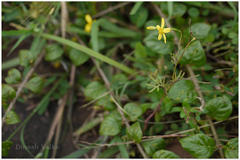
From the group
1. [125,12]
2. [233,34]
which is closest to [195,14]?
[233,34]

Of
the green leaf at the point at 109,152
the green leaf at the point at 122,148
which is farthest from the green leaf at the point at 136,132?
the green leaf at the point at 109,152

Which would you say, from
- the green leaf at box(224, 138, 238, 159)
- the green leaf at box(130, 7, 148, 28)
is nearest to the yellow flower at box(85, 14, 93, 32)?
the green leaf at box(130, 7, 148, 28)

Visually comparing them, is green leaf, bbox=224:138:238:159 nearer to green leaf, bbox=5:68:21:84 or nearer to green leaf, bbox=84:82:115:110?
green leaf, bbox=84:82:115:110

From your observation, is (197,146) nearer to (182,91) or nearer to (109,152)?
(182,91)

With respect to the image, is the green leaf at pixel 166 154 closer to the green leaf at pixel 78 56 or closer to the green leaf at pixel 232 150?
the green leaf at pixel 232 150

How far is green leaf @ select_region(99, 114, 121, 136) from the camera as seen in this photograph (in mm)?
1470

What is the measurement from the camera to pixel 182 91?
1.32m

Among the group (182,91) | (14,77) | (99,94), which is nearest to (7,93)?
(14,77)

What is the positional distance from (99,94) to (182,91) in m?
0.59

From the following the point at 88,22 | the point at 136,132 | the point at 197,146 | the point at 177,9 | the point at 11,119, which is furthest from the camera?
the point at 88,22

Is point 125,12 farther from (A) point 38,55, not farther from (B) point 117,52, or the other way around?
(A) point 38,55

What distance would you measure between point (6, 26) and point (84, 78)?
0.76 meters

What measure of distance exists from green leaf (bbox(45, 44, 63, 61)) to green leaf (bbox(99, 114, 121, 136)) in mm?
658

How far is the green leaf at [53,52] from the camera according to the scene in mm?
1815
